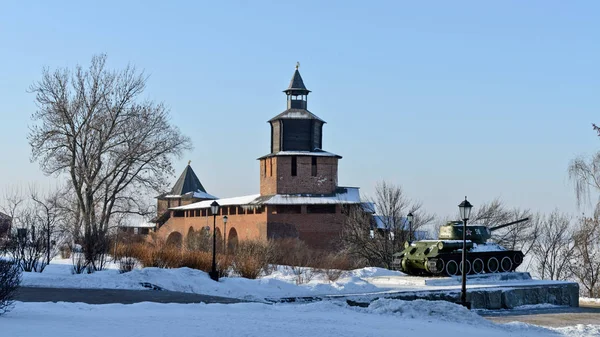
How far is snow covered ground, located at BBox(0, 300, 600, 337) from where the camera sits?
929 cm

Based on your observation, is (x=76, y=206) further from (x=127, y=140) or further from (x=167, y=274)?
(x=167, y=274)

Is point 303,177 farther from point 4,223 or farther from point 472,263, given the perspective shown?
point 472,263

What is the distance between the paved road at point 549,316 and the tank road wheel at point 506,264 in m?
5.26

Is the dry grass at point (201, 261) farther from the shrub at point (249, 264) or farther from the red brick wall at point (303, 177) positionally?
the red brick wall at point (303, 177)

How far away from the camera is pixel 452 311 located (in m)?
13.7

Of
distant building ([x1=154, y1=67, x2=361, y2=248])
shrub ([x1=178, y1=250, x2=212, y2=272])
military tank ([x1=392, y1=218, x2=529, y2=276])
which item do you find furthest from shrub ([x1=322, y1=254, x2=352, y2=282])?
distant building ([x1=154, y1=67, x2=361, y2=248])

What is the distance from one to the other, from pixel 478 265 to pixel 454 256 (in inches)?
41.4

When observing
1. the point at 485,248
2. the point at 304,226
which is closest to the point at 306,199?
the point at 304,226

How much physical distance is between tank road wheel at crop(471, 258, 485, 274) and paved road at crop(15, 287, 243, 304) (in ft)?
37.1

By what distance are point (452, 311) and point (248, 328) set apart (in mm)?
5113

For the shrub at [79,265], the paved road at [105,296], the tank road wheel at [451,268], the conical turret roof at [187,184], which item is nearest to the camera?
the paved road at [105,296]

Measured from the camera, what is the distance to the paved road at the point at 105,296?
14523 millimetres

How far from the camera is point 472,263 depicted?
24781 mm

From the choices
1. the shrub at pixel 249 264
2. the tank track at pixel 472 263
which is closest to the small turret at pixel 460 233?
the tank track at pixel 472 263
